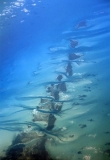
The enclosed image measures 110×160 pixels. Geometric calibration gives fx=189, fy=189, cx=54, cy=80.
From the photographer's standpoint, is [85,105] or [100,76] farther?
[100,76]

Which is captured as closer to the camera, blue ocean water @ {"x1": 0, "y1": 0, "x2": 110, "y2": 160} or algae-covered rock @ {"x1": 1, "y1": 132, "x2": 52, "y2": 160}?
algae-covered rock @ {"x1": 1, "y1": 132, "x2": 52, "y2": 160}

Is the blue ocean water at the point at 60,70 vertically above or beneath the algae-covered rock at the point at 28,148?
above

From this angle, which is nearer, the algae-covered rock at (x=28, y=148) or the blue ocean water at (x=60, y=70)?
the algae-covered rock at (x=28, y=148)

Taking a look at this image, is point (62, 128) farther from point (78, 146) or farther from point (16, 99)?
point (16, 99)

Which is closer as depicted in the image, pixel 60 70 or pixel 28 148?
pixel 28 148

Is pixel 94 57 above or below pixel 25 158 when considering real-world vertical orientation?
above

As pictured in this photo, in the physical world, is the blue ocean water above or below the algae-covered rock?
above

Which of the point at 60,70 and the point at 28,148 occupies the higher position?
the point at 60,70

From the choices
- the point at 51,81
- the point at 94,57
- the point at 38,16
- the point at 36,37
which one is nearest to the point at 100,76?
the point at 94,57
